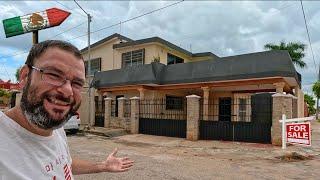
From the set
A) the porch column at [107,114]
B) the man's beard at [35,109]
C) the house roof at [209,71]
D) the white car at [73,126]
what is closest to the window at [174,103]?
the house roof at [209,71]

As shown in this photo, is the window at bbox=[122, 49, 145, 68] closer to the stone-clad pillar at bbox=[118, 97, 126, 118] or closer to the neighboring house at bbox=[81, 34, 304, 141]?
the neighboring house at bbox=[81, 34, 304, 141]

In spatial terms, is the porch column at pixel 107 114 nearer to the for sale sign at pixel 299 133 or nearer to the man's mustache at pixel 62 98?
the for sale sign at pixel 299 133

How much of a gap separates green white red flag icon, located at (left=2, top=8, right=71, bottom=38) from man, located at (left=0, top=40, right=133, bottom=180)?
57.5ft

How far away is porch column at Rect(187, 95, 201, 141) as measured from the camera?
17.5 m

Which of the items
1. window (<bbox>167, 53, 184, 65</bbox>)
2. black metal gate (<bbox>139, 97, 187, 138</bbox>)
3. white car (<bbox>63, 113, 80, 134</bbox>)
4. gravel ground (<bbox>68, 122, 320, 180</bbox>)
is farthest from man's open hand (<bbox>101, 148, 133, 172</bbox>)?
window (<bbox>167, 53, 184, 65</bbox>)

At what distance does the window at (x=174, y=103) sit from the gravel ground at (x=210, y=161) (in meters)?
7.86

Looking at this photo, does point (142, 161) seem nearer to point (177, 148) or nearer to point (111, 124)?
point (177, 148)

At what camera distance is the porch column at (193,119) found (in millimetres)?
17500

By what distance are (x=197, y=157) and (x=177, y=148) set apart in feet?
8.59

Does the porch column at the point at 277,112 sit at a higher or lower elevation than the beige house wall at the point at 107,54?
lower

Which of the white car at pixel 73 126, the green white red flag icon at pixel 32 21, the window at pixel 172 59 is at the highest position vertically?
the green white red flag icon at pixel 32 21

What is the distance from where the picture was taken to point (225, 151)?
1395 cm

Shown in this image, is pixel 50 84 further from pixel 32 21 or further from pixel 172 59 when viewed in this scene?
pixel 172 59

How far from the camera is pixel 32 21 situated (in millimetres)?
18781
